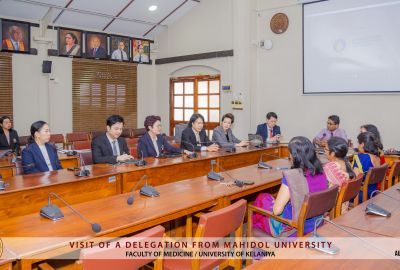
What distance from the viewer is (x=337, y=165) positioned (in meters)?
3.09

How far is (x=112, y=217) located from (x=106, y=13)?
665 cm

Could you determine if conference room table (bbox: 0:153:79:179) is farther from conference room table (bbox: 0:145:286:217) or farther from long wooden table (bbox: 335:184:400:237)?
long wooden table (bbox: 335:184:400:237)

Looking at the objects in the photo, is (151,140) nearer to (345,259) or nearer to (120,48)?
Answer: (345,259)

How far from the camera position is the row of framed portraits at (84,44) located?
23.6ft

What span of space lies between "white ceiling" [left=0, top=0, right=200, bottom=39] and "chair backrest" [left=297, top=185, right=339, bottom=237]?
6566 mm

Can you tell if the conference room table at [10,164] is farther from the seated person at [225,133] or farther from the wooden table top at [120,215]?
the seated person at [225,133]

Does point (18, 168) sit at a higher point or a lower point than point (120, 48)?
lower

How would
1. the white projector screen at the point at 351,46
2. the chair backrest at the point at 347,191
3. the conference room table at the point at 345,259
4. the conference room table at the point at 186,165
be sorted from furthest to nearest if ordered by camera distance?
1. the white projector screen at the point at 351,46
2. the conference room table at the point at 186,165
3. the chair backrest at the point at 347,191
4. the conference room table at the point at 345,259

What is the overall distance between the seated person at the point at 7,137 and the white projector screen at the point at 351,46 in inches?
224

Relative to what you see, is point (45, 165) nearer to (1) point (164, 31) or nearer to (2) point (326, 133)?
(2) point (326, 133)

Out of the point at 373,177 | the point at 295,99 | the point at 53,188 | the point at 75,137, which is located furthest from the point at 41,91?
the point at 373,177

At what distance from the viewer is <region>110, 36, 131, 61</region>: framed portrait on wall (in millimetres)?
8750

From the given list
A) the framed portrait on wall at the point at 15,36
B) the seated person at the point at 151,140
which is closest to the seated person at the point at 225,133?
the seated person at the point at 151,140

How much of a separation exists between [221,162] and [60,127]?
15.4 ft
